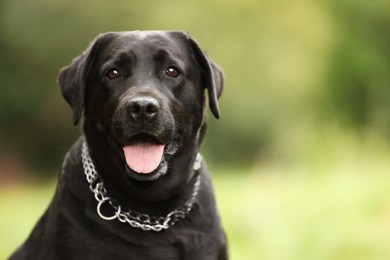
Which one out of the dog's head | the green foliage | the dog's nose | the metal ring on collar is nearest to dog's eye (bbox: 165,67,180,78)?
the dog's head

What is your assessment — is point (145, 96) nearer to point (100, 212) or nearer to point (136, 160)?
point (136, 160)

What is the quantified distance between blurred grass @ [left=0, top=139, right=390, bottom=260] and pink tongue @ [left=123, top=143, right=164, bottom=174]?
2554 millimetres

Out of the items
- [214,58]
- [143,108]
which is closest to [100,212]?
[143,108]

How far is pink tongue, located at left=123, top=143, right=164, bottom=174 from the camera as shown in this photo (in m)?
4.73

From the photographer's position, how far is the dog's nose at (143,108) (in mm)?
4602

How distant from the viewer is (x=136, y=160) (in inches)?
187

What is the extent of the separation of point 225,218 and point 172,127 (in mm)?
4024

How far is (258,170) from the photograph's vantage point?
12453 mm

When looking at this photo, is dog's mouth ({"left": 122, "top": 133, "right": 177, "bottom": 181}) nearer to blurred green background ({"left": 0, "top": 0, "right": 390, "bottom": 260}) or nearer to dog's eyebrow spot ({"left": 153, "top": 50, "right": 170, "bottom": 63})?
dog's eyebrow spot ({"left": 153, "top": 50, "right": 170, "bottom": 63})

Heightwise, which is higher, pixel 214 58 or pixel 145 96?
pixel 145 96

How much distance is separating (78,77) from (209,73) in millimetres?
756

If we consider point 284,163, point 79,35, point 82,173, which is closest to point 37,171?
point 79,35

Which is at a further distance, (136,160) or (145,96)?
(136,160)

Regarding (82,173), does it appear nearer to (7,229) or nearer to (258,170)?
(7,229)
